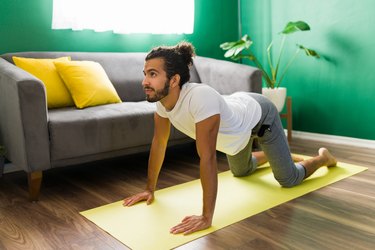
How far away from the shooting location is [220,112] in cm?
171

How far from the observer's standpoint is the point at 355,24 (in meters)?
3.14

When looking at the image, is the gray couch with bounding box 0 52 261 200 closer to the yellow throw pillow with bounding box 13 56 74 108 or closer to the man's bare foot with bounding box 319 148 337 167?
the yellow throw pillow with bounding box 13 56 74 108

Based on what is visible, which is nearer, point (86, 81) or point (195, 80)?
point (86, 81)

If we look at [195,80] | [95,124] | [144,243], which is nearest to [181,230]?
[144,243]

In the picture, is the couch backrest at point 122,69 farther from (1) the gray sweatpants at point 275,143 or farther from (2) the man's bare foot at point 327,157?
(2) the man's bare foot at point 327,157

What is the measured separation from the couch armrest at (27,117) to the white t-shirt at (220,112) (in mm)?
667

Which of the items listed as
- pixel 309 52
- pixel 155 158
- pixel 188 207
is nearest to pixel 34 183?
pixel 155 158

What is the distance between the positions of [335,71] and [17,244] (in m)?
2.82

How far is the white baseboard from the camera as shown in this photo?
3.17 metres

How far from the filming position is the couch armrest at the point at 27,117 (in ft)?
6.44

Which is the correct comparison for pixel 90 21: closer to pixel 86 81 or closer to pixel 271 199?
pixel 86 81

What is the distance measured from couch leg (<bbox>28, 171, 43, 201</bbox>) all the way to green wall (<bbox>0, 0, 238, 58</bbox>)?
1.18 meters

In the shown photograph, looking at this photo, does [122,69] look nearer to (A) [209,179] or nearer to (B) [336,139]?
(A) [209,179]

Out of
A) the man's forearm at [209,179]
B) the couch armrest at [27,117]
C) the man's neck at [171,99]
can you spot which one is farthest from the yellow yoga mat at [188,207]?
the man's neck at [171,99]
